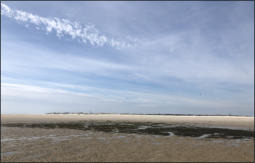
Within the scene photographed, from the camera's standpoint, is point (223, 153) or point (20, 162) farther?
point (223, 153)

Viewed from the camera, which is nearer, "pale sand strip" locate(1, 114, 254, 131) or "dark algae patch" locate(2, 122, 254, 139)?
"dark algae patch" locate(2, 122, 254, 139)

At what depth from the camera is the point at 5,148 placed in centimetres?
1855

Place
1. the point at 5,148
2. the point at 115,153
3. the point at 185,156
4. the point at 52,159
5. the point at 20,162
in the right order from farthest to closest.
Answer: the point at 5,148 → the point at 115,153 → the point at 185,156 → the point at 52,159 → the point at 20,162

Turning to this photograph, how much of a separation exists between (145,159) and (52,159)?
24.5 ft

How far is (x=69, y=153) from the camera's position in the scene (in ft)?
56.0

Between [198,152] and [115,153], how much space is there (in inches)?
308

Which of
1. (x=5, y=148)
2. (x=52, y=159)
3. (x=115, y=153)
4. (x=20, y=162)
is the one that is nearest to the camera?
(x=20, y=162)

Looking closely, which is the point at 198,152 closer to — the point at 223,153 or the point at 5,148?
the point at 223,153

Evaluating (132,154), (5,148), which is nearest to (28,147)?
(5,148)

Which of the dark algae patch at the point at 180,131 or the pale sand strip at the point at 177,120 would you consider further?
the pale sand strip at the point at 177,120

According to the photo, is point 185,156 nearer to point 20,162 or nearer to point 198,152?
point 198,152

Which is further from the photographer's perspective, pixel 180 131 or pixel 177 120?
pixel 177 120

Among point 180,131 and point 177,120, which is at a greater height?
point 180,131

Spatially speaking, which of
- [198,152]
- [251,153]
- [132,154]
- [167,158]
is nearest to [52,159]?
[132,154]
